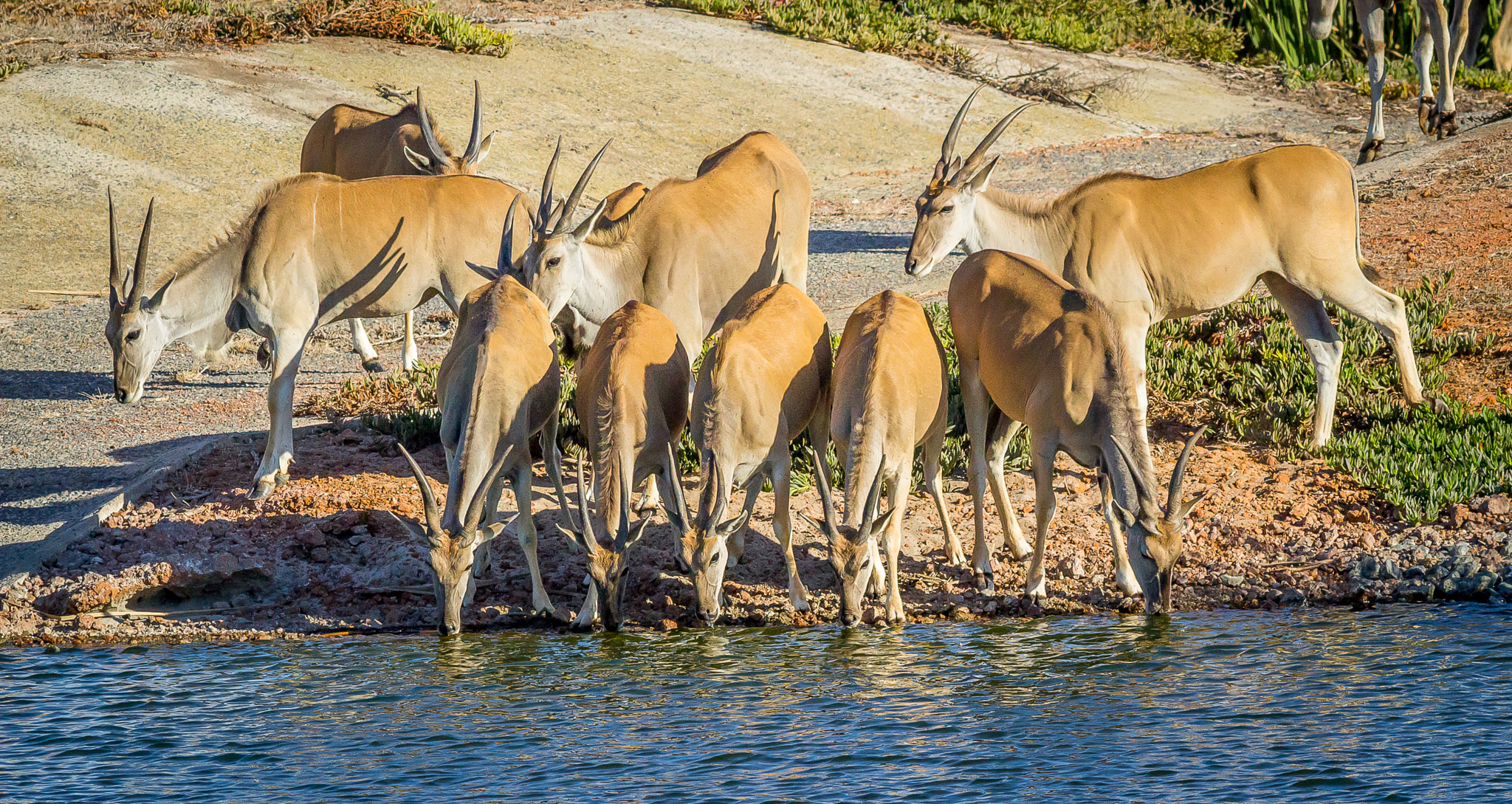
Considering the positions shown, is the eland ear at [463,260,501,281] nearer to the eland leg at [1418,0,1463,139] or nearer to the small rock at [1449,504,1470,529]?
the small rock at [1449,504,1470,529]

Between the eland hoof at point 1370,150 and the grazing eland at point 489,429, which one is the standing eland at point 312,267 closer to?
the grazing eland at point 489,429

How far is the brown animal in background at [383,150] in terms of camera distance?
45.3 feet

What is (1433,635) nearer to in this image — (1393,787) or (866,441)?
(1393,787)

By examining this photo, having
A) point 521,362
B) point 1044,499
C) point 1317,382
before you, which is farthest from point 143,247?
point 1317,382

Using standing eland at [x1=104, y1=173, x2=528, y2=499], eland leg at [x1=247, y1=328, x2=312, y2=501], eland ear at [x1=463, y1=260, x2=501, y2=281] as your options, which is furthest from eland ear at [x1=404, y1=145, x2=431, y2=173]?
eland leg at [x1=247, y1=328, x2=312, y2=501]

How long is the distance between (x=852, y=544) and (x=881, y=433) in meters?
0.67

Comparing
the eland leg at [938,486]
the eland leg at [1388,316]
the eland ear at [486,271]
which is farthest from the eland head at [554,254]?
the eland leg at [1388,316]

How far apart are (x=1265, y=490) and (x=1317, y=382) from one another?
1.02 m

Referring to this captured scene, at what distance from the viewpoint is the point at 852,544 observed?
8.62 meters

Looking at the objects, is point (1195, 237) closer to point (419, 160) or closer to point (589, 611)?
point (589, 611)

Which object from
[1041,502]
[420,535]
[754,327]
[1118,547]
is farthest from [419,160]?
[1118,547]

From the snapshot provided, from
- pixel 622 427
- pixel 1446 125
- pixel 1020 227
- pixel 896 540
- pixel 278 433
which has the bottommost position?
pixel 278 433

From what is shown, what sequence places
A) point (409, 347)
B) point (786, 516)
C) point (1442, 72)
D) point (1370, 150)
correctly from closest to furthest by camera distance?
point (786, 516) < point (409, 347) < point (1370, 150) < point (1442, 72)

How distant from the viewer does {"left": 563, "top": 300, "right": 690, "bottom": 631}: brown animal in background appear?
8.77 meters
